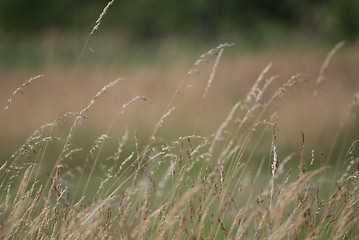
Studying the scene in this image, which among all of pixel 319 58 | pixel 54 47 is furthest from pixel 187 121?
pixel 54 47

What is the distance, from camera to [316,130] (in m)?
6.52

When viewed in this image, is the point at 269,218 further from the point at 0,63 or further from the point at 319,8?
the point at 319,8

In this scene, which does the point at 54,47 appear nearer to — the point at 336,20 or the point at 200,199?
the point at 336,20

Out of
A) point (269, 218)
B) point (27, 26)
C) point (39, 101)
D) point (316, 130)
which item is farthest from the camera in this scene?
point (27, 26)

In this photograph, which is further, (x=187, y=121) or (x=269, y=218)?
(x=187, y=121)

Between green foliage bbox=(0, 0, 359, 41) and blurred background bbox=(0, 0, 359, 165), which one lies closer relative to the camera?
blurred background bbox=(0, 0, 359, 165)

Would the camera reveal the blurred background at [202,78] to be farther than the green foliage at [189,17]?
No

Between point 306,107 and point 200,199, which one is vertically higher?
point 200,199

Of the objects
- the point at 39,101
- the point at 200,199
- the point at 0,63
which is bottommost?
the point at 0,63

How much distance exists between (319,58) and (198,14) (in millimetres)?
10204

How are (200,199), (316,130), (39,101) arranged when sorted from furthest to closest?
(39,101)
(316,130)
(200,199)

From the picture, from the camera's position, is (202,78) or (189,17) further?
(189,17)

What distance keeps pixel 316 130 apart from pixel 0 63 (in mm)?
12751

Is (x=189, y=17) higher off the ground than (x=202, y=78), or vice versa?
(x=202, y=78)
